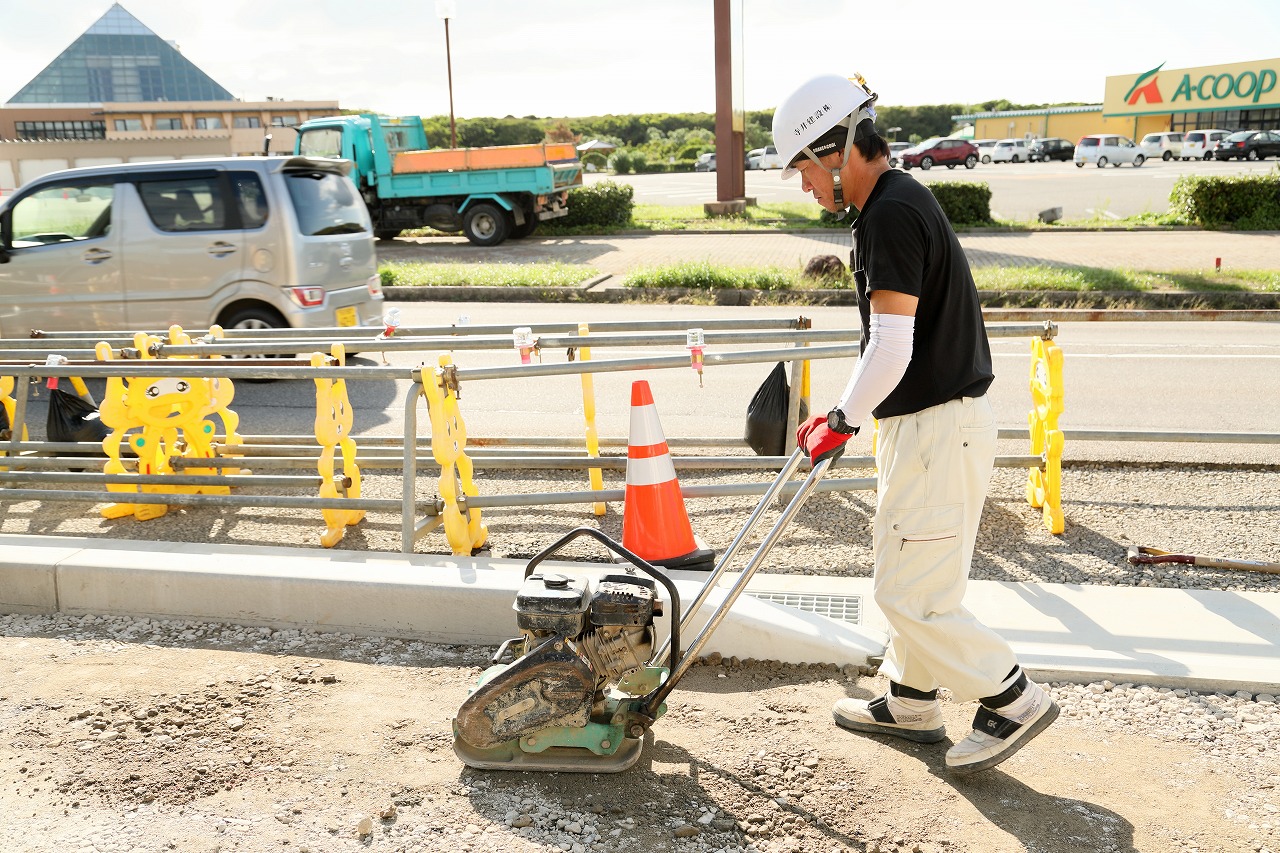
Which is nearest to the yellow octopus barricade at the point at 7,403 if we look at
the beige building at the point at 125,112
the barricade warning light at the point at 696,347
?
the barricade warning light at the point at 696,347

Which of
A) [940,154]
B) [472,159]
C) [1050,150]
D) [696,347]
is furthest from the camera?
[1050,150]

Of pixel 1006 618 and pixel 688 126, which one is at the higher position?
pixel 688 126

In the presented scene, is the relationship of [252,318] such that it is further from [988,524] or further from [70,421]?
[988,524]

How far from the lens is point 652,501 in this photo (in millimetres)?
4355

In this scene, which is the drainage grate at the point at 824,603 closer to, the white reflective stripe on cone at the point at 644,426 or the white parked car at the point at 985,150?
the white reflective stripe on cone at the point at 644,426

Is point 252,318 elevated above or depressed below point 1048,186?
below

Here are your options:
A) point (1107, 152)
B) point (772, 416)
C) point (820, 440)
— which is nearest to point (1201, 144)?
point (1107, 152)

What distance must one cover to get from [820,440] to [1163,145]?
175 ft

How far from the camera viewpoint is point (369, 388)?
9367 millimetres

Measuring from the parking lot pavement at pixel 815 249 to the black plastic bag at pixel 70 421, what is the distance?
400 inches

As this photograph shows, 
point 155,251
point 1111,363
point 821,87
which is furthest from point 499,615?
point 1111,363

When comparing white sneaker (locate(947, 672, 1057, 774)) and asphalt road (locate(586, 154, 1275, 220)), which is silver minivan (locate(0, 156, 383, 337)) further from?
asphalt road (locate(586, 154, 1275, 220))

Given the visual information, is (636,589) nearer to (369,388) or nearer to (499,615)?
(499,615)

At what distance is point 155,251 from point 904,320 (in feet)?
26.4
